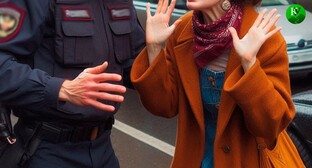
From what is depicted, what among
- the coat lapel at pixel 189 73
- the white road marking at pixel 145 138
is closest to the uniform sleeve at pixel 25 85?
the coat lapel at pixel 189 73

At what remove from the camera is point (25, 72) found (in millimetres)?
1965

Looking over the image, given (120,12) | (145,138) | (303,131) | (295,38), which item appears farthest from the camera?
(295,38)

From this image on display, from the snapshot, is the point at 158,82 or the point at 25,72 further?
the point at 158,82

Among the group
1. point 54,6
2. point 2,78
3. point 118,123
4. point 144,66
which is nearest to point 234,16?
point 144,66

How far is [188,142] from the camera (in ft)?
7.43

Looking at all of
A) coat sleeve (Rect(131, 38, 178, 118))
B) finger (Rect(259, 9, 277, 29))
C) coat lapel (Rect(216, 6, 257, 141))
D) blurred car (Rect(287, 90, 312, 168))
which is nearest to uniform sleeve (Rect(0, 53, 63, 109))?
coat sleeve (Rect(131, 38, 178, 118))

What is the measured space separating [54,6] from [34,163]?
618 mm

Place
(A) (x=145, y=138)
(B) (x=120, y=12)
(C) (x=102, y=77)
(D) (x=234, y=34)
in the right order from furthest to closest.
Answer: (A) (x=145, y=138)
(B) (x=120, y=12)
(D) (x=234, y=34)
(C) (x=102, y=77)

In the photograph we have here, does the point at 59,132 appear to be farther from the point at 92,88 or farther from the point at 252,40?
the point at 252,40

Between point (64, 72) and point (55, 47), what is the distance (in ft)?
0.35

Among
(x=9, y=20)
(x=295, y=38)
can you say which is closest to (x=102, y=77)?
(x=9, y=20)

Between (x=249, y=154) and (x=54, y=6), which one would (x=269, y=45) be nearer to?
(x=249, y=154)

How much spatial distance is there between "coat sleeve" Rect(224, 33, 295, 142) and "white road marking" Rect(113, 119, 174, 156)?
308 cm

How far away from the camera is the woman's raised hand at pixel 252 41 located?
6.44ft
